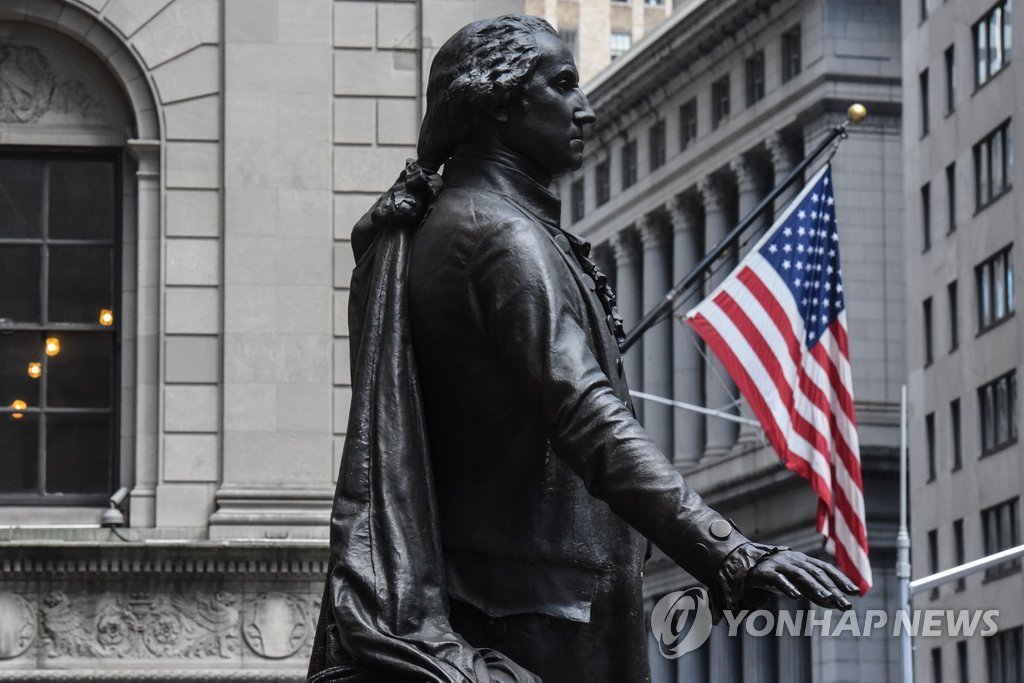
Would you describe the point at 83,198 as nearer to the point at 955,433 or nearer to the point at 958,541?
the point at 958,541

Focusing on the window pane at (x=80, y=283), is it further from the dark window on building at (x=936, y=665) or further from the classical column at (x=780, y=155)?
the classical column at (x=780, y=155)

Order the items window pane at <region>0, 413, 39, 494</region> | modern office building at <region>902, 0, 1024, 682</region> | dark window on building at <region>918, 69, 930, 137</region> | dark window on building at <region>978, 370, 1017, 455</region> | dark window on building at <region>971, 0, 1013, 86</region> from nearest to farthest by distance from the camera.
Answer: window pane at <region>0, 413, 39, 494</region> < dark window on building at <region>978, 370, 1017, 455</region> < modern office building at <region>902, 0, 1024, 682</region> < dark window on building at <region>971, 0, 1013, 86</region> < dark window on building at <region>918, 69, 930, 137</region>

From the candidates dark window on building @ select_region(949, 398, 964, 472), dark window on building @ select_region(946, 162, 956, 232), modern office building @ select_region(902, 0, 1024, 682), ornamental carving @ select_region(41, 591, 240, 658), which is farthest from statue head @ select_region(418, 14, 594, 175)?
dark window on building @ select_region(946, 162, 956, 232)

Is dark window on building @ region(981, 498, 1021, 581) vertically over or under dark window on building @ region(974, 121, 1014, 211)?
under

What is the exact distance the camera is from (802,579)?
6328 mm

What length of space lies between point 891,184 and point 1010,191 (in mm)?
20726

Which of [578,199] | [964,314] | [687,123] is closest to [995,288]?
[964,314]

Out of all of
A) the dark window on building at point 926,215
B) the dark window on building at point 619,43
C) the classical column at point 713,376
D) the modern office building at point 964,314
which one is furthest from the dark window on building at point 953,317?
the dark window on building at point 619,43

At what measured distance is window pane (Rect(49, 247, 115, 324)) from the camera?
2739 centimetres

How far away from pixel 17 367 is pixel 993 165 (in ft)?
143

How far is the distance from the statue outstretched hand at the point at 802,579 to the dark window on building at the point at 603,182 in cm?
9602

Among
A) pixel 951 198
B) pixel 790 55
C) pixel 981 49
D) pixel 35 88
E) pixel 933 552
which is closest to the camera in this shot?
pixel 35 88

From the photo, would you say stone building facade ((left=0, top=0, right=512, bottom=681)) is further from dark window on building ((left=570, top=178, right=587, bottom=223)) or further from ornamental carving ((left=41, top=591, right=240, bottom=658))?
dark window on building ((left=570, top=178, right=587, bottom=223))

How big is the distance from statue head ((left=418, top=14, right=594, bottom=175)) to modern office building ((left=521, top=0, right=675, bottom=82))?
123 metres
